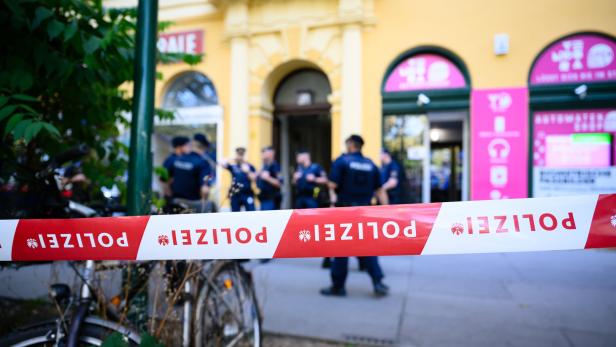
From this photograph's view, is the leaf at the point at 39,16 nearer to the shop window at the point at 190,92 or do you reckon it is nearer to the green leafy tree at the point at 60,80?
the green leafy tree at the point at 60,80

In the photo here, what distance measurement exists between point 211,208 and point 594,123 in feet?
28.0

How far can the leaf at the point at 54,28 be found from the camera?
2.13m

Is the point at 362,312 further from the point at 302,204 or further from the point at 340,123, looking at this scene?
the point at 340,123

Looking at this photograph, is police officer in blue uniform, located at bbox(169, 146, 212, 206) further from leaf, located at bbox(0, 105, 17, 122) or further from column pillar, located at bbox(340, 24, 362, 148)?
column pillar, located at bbox(340, 24, 362, 148)

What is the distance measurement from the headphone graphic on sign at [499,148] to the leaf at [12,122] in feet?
28.7

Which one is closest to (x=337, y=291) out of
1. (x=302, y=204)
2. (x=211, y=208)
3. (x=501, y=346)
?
(x=501, y=346)

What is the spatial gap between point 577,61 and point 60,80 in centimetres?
939

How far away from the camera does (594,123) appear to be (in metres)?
8.29

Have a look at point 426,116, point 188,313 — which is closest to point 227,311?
point 188,313

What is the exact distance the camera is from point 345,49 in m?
9.69

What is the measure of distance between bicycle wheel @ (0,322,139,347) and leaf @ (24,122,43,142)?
84cm

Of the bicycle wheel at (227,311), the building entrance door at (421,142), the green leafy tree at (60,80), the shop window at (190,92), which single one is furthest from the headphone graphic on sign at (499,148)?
the green leafy tree at (60,80)

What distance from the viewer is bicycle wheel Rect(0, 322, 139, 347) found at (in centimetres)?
Result: 162

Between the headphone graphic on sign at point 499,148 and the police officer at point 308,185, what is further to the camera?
the headphone graphic on sign at point 499,148
